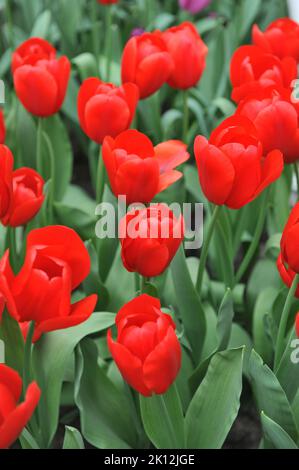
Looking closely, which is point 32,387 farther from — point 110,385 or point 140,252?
point 110,385

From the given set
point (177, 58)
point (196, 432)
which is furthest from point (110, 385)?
point (177, 58)

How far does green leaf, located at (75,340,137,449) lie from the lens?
104cm

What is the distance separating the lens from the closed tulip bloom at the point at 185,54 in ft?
4.18

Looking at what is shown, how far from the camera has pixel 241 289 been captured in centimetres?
139

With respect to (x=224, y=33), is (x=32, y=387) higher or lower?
lower

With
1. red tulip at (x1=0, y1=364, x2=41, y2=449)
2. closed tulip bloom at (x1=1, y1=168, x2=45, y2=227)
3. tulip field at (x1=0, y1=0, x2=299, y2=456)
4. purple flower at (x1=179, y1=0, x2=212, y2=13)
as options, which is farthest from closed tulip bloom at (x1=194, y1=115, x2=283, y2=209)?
purple flower at (x1=179, y1=0, x2=212, y2=13)

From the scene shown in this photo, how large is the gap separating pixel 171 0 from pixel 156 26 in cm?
26

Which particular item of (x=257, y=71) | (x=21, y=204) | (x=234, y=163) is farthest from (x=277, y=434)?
(x=257, y=71)

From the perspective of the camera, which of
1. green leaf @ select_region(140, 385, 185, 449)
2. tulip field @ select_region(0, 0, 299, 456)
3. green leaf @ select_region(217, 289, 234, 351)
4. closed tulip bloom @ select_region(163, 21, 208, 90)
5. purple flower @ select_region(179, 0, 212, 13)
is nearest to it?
tulip field @ select_region(0, 0, 299, 456)

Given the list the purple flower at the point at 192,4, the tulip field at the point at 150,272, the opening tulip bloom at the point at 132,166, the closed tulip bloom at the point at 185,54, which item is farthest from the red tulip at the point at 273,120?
the purple flower at the point at 192,4

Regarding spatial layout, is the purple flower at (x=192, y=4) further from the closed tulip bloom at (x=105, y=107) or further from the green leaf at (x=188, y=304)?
the green leaf at (x=188, y=304)

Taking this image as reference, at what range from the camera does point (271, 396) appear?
0.94 metres

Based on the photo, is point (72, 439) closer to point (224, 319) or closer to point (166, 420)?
point (166, 420)

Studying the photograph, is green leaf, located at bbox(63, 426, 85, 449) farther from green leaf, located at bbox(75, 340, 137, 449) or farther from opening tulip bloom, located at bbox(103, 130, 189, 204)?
opening tulip bloom, located at bbox(103, 130, 189, 204)
